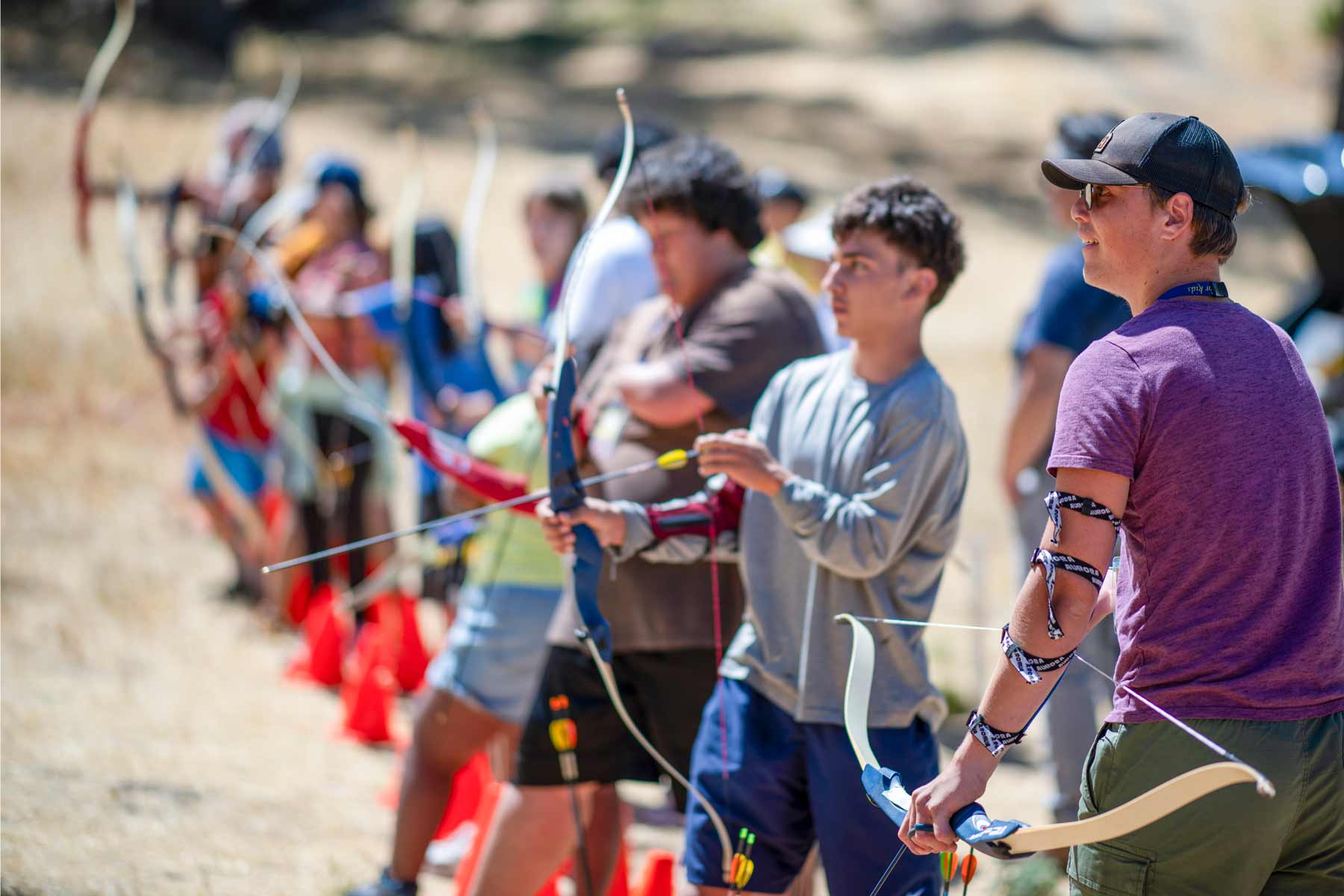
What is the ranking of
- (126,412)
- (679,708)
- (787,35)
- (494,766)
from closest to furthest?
A: 1. (679,708)
2. (494,766)
3. (126,412)
4. (787,35)

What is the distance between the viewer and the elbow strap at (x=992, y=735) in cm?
187

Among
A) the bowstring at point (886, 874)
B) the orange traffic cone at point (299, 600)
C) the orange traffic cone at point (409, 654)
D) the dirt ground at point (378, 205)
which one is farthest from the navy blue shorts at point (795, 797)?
the orange traffic cone at point (299, 600)

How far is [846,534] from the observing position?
240 cm

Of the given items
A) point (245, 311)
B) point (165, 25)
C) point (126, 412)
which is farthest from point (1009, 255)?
point (165, 25)

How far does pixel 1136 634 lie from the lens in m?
1.90

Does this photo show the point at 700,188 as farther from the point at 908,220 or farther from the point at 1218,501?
the point at 1218,501

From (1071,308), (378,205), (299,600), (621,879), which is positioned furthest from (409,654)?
(378,205)

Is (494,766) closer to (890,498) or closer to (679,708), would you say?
(679,708)

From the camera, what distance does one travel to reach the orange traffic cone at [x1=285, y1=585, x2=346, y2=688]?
5.68m

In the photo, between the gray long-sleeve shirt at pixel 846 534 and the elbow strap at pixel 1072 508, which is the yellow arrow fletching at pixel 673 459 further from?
the elbow strap at pixel 1072 508

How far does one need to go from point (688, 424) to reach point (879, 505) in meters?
0.62

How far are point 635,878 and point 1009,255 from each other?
11.7 meters

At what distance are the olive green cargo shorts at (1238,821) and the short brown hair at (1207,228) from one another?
646 millimetres

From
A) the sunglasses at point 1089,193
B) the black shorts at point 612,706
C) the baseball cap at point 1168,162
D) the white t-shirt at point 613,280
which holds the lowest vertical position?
the black shorts at point 612,706
